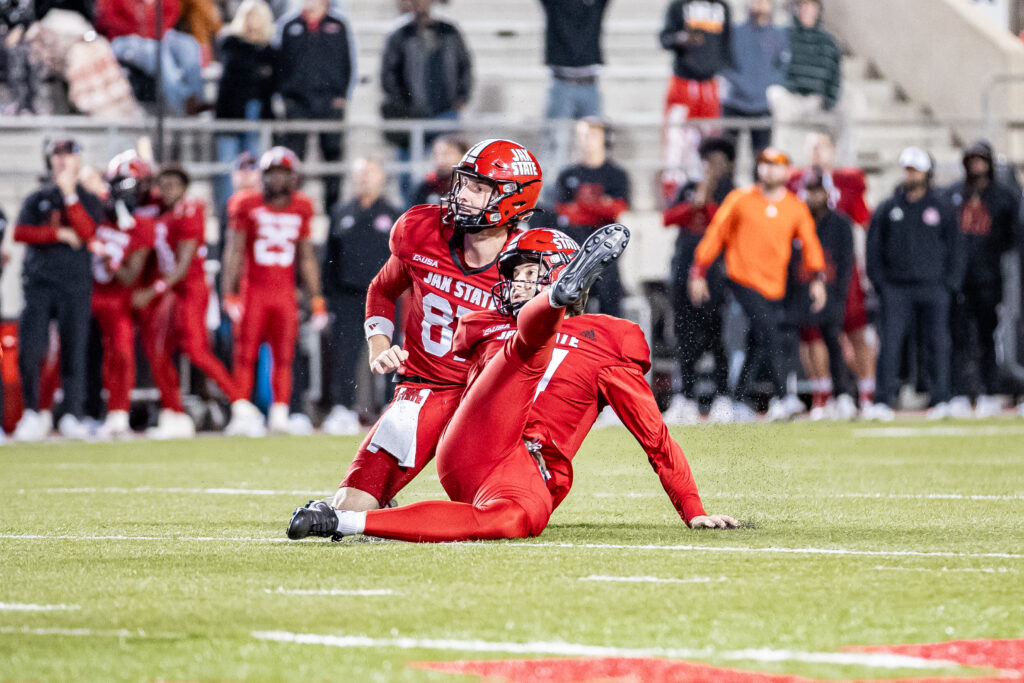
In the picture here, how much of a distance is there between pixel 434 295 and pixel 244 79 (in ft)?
28.6

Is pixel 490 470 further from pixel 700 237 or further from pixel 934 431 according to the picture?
pixel 700 237

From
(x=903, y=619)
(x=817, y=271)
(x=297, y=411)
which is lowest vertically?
(x=297, y=411)

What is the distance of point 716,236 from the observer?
13414 mm

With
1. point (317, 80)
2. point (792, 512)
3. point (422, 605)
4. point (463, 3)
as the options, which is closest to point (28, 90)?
point (317, 80)

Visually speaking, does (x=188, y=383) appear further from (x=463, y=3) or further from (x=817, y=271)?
(x=463, y=3)

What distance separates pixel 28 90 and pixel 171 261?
128 inches

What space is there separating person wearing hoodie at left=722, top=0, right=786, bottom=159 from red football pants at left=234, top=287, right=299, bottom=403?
486 cm

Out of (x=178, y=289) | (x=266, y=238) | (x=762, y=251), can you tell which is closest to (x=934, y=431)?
(x=762, y=251)

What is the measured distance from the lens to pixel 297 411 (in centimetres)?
1404

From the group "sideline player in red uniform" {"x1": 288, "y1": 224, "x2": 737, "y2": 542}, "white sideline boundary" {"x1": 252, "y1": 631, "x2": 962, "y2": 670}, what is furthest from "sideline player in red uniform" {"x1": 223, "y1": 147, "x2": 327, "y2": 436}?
"white sideline boundary" {"x1": 252, "y1": 631, "x2": 962, "y2": 670}

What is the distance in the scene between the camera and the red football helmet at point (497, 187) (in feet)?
22.5

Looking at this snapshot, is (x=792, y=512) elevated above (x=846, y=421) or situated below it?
above

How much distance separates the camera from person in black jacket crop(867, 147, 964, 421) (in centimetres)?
1405

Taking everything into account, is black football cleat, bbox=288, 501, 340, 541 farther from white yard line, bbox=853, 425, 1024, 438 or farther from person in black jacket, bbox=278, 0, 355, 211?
person in black jacket, bbox=278, 0, 355, 211
